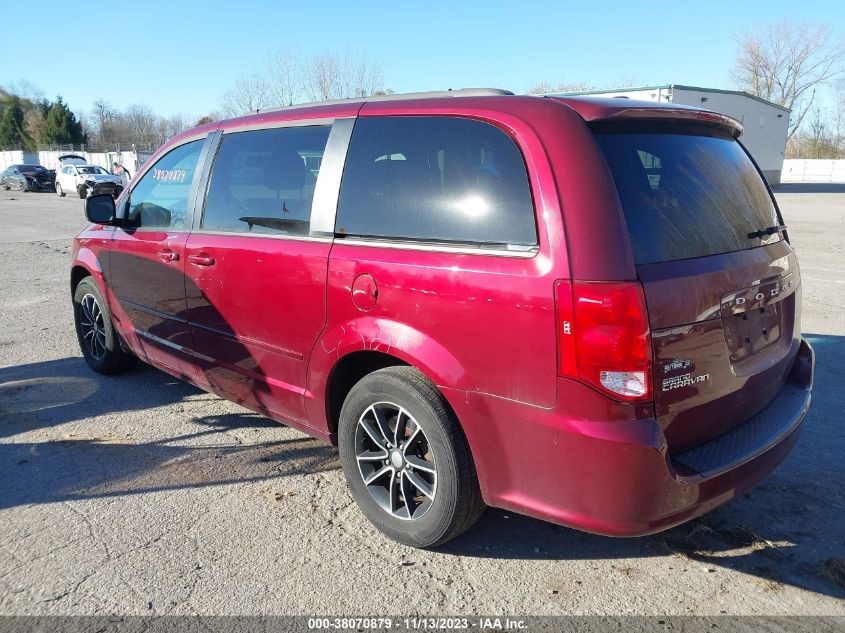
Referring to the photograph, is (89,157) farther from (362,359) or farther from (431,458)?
(431,458)

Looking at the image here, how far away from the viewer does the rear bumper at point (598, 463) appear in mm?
2350

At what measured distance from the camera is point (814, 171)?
56.3 metres

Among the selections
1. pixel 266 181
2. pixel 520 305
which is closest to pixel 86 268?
pixel 266 181

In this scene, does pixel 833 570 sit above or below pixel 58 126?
below

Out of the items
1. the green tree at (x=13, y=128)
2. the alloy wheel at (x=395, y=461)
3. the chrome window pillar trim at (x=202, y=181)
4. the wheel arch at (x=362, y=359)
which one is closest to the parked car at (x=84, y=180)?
the chrome window pillar trim at (x=202, y=181)

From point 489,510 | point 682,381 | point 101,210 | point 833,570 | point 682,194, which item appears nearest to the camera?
point 682,381

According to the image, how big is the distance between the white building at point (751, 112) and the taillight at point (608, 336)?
1075 inches

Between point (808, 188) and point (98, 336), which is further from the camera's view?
point (808, 188)

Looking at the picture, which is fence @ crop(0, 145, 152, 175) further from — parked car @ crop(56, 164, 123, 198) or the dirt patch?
the dirt patch

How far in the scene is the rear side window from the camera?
2.50 m

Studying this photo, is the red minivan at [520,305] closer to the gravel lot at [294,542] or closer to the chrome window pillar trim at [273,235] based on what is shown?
the chrome window pillar trim at [273,235]

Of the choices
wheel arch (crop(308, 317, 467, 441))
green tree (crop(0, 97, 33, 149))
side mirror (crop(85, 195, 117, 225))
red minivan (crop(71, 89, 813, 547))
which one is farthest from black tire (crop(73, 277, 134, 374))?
green tree (crop(0, 97, 33, 149))

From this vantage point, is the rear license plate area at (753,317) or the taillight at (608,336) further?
the rear license plate area at (753,317)

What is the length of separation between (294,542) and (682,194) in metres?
2.28
